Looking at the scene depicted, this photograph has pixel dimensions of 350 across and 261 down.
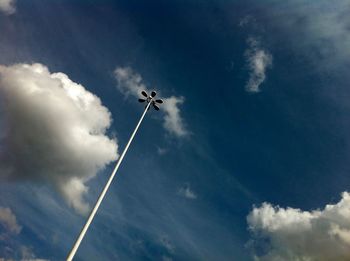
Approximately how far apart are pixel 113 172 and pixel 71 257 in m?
6.16

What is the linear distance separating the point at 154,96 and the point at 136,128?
428 centimetres

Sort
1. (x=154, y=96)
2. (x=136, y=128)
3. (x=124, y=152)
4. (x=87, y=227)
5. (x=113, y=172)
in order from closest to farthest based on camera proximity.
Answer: (x=87, y=227)
(x=113, y=172)
(x=124, y=152)
(x=136, y=128)
(x=154, y=96)

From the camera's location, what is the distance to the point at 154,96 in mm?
25531

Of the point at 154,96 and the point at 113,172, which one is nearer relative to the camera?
the point at 113,172

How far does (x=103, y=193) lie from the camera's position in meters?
17.0

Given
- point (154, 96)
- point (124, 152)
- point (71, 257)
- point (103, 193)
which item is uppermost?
point (154, 96)

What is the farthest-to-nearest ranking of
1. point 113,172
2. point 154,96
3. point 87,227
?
point 154,96 → point 113,172 → point 87,227

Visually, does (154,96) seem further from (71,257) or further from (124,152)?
(71,257)

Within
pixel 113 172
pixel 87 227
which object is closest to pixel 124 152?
pixel 113 172

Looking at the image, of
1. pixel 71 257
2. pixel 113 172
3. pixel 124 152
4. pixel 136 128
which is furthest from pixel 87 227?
pixel 136 128

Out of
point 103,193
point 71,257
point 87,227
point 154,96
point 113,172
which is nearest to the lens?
point 71,257

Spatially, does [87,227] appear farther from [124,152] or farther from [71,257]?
[124,152]

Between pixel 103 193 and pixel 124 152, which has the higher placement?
pixel 124 152

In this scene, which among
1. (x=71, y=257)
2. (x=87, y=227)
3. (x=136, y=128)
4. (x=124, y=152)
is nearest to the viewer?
(x=71, y=257)
